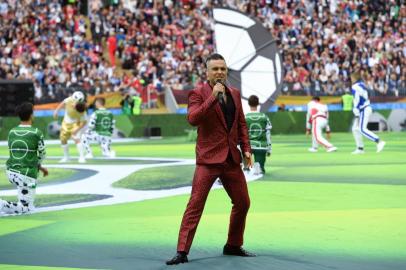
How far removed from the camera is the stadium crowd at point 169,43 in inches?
1702

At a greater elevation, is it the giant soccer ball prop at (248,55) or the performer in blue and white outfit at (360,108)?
the giant soccer ball prop at (248,55)

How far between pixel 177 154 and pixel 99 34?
1872 centimetres

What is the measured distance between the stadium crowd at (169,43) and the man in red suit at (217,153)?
3214 cm

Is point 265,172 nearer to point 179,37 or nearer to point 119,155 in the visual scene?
point 119,155

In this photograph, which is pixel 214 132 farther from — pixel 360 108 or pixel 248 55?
pixel 248 55

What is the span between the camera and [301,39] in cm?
5028

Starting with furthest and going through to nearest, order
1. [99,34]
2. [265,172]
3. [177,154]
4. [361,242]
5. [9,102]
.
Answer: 1. [99,34]
2. [9,102]
3. [177,154]
4. [265,172]
5. [361,242]

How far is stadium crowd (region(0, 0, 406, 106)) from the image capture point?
142ft

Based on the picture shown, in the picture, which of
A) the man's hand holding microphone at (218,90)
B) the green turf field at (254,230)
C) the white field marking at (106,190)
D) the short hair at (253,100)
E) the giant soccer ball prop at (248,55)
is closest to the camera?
the man's hand holding microphone at (218,90)

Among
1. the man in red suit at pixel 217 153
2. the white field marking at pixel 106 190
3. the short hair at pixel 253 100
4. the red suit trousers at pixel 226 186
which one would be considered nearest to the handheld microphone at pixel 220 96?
the man in red suit at pixel 217 153

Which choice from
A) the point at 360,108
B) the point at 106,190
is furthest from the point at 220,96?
the point at 360,108

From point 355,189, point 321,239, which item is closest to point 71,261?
point 321,239

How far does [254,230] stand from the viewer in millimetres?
11523

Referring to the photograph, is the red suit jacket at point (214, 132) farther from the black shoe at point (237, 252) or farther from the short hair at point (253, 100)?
the short hair at point (253, 100)
